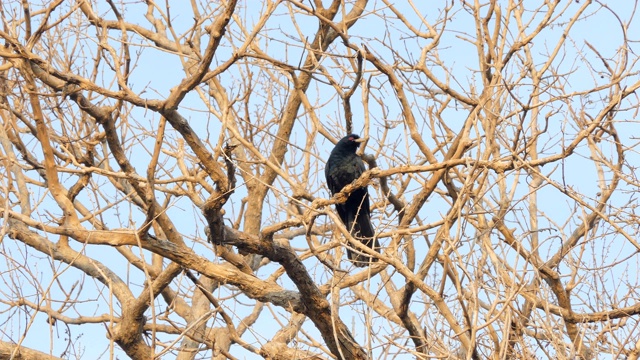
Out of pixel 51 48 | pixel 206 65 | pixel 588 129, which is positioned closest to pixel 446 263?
pixel 588 129

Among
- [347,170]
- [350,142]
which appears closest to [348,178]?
[347,170]

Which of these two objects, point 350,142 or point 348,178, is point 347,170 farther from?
point 350,142

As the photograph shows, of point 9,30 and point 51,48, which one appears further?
point 51,48

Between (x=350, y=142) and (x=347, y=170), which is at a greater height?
(x=350, y=142)

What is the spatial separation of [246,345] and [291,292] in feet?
1.49

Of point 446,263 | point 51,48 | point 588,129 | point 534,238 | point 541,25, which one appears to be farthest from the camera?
point 51,48

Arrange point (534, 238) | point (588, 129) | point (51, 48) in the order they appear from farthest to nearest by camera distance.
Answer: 1. point (51, 48)
2. point (534, 238)
3. point (588, 129)

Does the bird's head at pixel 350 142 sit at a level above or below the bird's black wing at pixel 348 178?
above

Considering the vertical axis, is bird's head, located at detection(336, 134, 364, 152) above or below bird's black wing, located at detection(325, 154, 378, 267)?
above

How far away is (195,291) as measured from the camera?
7.80 metres

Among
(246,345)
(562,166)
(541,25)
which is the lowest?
(246,345)

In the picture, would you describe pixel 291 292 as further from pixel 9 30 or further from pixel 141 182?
pixel 9 30

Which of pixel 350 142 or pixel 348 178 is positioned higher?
pixel 350 142

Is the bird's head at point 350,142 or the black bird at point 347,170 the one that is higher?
the bird's head at point 350,142
